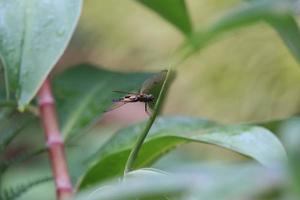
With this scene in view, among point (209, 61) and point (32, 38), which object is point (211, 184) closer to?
point (32, 38)

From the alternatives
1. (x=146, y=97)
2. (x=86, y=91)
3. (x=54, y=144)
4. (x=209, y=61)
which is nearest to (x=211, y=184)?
(x=146, y=97)

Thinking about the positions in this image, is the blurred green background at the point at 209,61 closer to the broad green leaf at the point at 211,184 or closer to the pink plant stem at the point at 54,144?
the pink plant stem at the point at 54,144

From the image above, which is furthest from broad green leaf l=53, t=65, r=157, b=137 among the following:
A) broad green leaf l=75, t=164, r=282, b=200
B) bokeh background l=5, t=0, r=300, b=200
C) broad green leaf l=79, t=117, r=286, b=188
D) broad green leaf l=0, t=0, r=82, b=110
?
bokeh background l=5, t=0, r=300, b=200

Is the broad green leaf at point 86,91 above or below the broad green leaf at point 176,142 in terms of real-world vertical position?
below

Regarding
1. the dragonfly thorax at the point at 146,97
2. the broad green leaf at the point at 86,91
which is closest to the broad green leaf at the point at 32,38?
the dragonfly thorax at the point at 146,97

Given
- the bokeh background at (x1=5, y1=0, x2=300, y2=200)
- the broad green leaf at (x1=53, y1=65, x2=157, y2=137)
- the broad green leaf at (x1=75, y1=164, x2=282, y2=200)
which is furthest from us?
the bokeh background at (x1=5, y1=0, x2=300, y2=200)

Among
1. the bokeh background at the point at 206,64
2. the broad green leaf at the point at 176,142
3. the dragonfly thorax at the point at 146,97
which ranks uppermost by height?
the dragonfly thorax at the point at 146,97

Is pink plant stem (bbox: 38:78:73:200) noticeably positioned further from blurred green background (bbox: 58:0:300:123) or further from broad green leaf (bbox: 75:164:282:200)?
Answer: blurred green background (bbox: 58:0:300:123)
